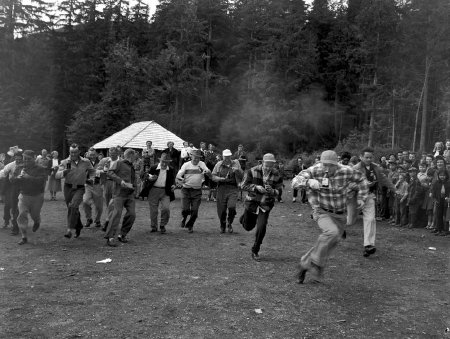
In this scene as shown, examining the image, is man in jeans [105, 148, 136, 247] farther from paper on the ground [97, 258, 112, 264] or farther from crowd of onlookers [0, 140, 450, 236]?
crowd of onlookers [0, 140, 450, 236]

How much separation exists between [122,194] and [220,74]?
43.3 meters

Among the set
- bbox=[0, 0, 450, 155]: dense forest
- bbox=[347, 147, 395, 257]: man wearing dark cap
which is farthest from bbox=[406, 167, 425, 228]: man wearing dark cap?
bbox=[0, 0, 450, 155]: dense forest

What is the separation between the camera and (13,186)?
1025 centimetres

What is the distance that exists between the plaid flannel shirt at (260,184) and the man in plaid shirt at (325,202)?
120cm

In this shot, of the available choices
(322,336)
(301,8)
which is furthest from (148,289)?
(301,8)

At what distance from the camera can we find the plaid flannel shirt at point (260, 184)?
764 centimetres

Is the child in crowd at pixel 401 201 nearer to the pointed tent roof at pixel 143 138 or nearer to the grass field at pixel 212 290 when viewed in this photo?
the grass field at pixel 212 290

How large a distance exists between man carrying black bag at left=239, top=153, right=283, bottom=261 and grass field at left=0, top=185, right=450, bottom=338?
22.7 inches

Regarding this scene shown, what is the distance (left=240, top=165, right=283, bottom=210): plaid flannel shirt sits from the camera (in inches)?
301

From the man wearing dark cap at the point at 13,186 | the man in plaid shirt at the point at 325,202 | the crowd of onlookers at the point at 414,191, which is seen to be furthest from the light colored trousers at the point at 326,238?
the man wearing dark cap at the point at 13,186

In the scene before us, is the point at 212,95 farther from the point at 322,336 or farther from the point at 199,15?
the point at 322,336

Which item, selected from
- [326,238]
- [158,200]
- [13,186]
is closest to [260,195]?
[326,238]

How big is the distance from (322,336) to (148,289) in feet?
7.97

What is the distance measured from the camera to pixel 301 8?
4734cm
